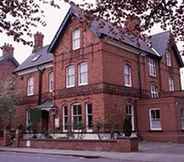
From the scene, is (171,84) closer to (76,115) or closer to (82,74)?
(82,74)

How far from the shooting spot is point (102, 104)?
28031mm

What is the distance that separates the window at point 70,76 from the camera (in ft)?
103

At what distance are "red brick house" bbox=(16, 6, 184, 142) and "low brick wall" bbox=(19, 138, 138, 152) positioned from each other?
3.62 metres

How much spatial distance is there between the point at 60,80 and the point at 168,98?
34.5 feet

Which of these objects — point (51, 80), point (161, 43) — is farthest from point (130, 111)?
point (161, 43)

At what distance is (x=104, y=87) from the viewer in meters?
28.4

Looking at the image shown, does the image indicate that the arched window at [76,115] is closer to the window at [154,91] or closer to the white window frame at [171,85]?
the window at [154,91]

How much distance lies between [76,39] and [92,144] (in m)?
12.0

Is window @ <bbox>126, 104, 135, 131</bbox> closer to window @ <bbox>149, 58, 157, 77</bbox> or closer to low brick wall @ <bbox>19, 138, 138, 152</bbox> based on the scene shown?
window @ <bbox>149, 58, 157, 77</bbox>

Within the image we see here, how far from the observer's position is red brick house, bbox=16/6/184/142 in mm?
28969

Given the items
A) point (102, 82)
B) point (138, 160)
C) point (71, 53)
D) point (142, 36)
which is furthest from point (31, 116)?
point (142, 36)

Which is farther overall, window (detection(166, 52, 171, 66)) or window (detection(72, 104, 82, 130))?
window (detection(166, 52, 171, 66))

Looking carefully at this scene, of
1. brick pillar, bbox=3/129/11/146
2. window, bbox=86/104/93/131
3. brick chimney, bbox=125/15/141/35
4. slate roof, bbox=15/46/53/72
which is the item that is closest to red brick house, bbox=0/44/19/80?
slate roof, bbox=15/46/53/72

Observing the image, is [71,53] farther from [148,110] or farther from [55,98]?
[148,110]
